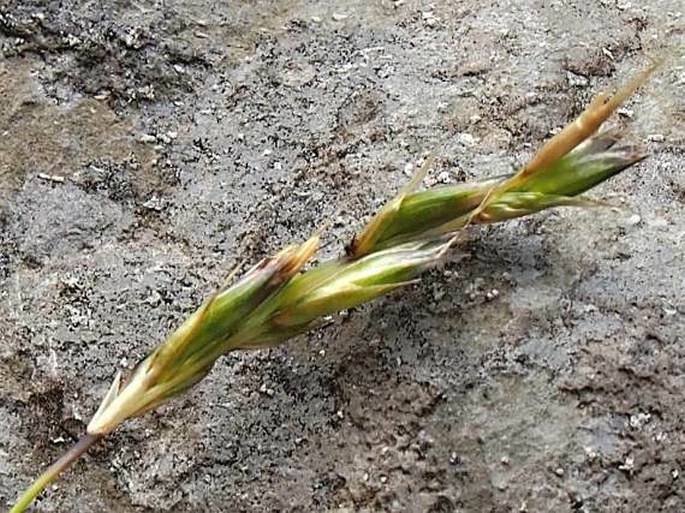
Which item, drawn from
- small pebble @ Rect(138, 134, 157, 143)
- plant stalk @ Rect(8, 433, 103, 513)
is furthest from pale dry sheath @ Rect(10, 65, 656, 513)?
small pebble @ Rect(138, 134, 157, 143)

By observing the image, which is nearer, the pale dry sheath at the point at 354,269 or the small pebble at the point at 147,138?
the pale dry sheath at the point at 354,269

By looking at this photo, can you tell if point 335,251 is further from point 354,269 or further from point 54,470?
point 54,470

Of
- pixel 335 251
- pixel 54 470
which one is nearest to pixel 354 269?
pixel 335 251

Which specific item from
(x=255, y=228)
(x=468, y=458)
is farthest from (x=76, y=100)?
(x=468, y=458)

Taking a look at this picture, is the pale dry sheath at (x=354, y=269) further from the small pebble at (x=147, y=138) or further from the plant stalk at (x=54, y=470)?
the small pebble at (x=147, y=138)

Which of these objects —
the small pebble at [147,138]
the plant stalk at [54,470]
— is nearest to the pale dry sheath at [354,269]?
the plant stalk at [54,470]
